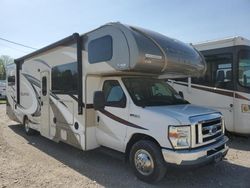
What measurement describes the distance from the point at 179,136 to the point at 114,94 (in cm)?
198

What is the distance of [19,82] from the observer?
11.5m

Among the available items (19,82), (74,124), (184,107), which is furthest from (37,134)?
(184,107)

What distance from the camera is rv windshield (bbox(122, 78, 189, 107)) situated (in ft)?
20.0

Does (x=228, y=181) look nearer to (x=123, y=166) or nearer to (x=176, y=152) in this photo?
(x=176, y=152)

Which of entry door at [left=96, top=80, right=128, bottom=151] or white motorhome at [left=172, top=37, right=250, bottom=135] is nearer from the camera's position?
entry door at [left=96, top=80, right=128, bottom=151]

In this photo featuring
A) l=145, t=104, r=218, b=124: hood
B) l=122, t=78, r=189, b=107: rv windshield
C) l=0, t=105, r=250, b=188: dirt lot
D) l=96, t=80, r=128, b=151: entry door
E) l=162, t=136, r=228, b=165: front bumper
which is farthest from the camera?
l=96, t=80, r=128, b=151: entry door

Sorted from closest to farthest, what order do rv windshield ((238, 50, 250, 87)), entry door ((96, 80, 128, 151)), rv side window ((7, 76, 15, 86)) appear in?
1. entry door ((96, 80, 128, 151))
2. rv windshield ((238, 50, 250, 87))
3. rv side window ((7, 76, 15, 86))

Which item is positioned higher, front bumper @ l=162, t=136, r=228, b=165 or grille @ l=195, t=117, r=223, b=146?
grille @ l=195, t=117, r=223, b=146

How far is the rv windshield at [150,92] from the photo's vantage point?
6.11m

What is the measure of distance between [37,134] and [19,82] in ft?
7.48

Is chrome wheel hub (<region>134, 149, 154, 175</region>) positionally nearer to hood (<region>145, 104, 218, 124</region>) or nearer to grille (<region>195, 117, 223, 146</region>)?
hood (<region>145, 104, 218, 124</region>)

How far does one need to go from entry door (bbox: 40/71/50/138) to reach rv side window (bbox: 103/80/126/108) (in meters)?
2.78

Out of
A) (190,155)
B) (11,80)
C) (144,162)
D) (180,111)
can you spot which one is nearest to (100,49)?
(180,111)

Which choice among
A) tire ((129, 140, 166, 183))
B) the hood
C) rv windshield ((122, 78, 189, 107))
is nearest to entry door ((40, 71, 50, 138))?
rv windshield ((122, 78, 189, 107))
